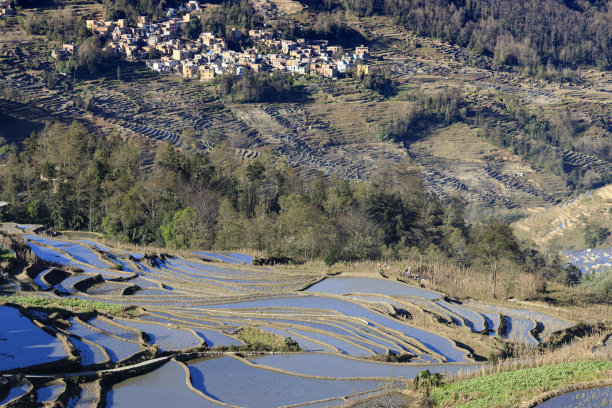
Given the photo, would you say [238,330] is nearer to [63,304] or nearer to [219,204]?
[63,304]

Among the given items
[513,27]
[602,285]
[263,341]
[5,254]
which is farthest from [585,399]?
[513,27]

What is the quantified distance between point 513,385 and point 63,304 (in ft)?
34.3

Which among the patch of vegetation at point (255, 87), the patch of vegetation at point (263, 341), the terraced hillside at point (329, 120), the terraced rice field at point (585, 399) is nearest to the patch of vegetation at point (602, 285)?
the patch of vegetation at point (263, 341)

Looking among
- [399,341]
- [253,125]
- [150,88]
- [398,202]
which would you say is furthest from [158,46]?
[399,341]

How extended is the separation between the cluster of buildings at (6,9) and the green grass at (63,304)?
195ft

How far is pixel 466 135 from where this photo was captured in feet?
221

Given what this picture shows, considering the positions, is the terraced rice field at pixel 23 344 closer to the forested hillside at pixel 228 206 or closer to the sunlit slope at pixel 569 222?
the forested hillside at pixel 228 206

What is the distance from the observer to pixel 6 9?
68.9m

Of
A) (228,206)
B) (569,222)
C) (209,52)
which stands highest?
(209,52)

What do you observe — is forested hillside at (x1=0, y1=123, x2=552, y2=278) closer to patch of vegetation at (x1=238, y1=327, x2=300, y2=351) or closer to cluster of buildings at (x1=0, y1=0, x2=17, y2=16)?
patch of vegetation at (x1=238, y1=327, x2=300, y2=351)

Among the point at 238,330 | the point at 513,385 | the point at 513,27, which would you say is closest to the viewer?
the point at 513,385

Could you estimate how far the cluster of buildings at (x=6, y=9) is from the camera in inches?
2699

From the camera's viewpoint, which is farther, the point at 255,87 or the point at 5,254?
the point at 255,87

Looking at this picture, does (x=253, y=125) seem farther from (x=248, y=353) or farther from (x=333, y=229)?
(x=248, y=353)
